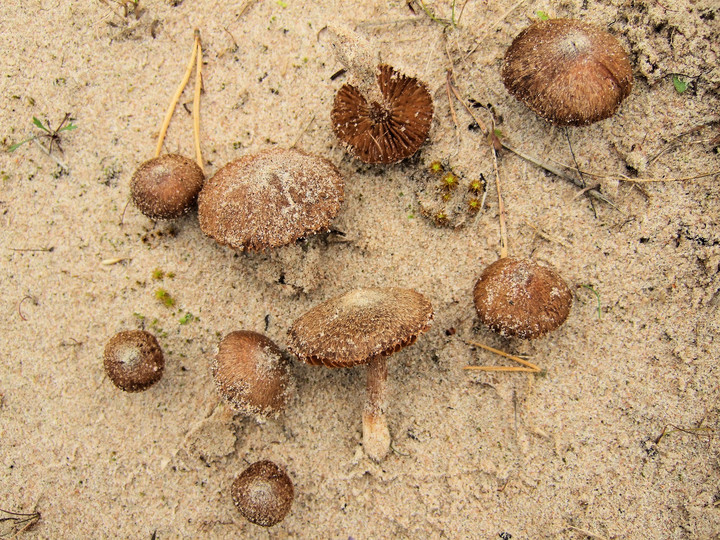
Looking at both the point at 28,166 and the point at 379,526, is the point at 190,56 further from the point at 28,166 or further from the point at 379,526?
the point at 379,526

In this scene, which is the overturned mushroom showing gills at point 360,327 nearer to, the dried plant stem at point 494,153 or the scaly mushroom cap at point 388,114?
the dried plant stem at point 494,153

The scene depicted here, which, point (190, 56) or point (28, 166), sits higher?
point (190, 56)

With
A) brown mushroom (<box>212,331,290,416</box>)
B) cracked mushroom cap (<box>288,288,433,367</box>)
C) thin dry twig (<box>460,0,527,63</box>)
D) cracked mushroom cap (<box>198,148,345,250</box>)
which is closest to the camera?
cracked mushroom cap (<box>288,288,433,367</box>)

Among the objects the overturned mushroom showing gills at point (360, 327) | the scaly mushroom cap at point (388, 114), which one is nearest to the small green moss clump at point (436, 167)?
the scaly mushroom cap at point (388, 114)

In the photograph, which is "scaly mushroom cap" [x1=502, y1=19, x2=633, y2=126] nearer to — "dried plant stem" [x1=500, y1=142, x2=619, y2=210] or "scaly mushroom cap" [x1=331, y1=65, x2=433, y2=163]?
"dried plant stem" [x1=500, y1=142, x2=619, y2=210]

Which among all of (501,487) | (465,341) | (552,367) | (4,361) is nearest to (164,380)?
(4,361)

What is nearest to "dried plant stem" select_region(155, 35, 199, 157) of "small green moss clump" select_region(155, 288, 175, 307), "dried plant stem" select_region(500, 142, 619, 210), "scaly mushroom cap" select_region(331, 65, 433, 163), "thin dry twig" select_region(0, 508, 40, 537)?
"small green moss clump" select_region(155, 288, 175, 307)

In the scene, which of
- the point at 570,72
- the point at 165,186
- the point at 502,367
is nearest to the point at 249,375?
the point at 165,186
